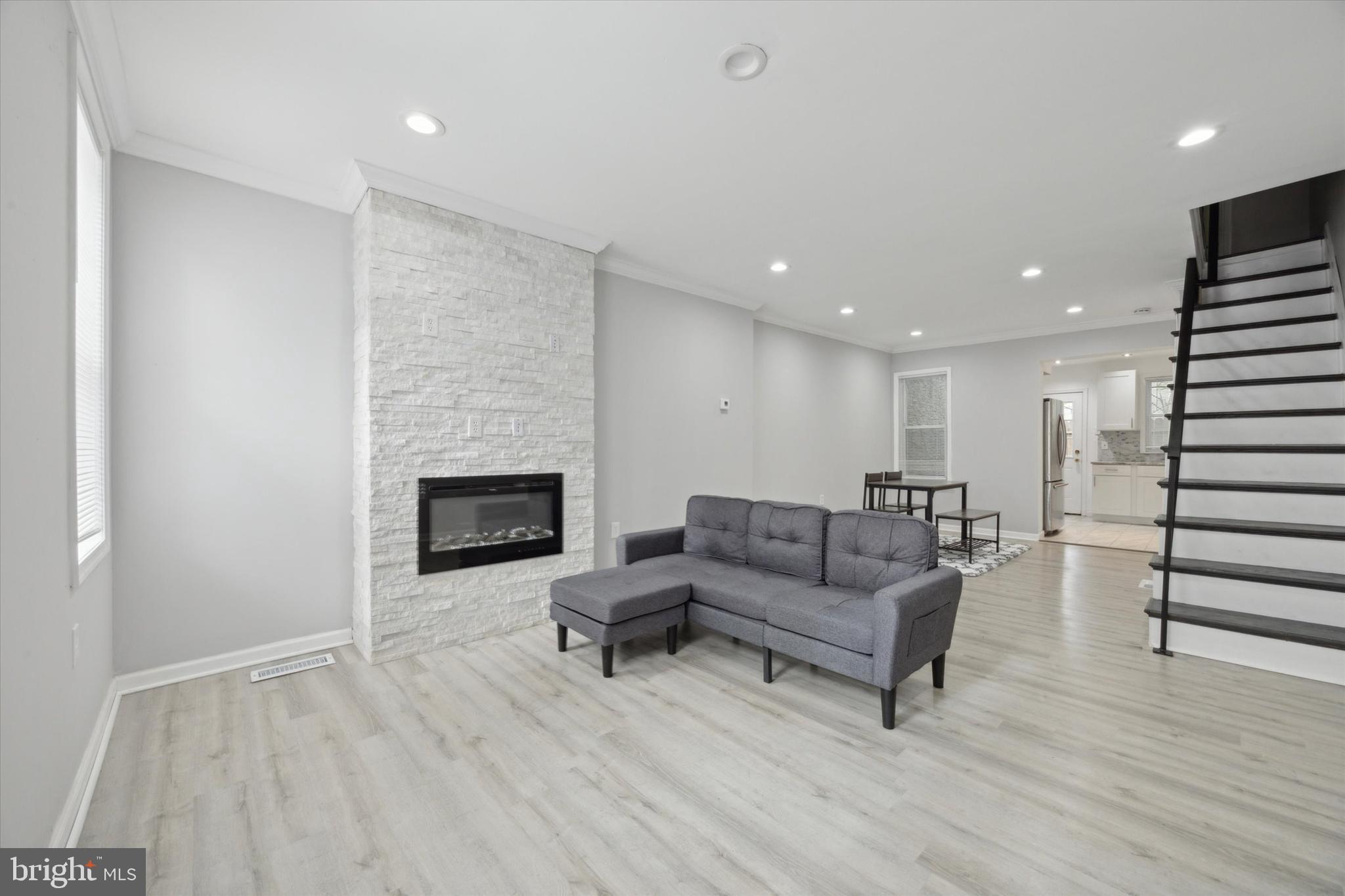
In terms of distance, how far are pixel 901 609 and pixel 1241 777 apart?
51.7 inches

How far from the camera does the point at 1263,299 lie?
3791 millimetres

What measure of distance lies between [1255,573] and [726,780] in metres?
3.42

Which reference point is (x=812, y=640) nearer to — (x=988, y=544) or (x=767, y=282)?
(x=767, y=282)

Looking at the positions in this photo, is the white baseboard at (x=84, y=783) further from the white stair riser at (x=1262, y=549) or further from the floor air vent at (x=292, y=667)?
the white stair riser at (x=1262, y=549)

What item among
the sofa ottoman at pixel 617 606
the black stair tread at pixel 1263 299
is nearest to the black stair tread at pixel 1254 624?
the black stair tread at pixel 1263 299

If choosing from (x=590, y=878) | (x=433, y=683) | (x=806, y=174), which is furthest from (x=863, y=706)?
(x=806, y=174)

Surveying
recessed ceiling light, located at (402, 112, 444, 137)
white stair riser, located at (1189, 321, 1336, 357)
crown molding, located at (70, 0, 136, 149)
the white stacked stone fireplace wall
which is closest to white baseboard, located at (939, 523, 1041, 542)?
white stair riser, located at (1189, 321, 1336, 357)

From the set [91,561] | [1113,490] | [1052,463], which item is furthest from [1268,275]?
[91,561]

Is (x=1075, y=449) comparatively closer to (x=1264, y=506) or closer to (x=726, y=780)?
(x=1264, y=506)

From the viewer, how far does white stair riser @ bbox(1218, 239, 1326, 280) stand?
384cm

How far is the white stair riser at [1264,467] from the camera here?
324cm

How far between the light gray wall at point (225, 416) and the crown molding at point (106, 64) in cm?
26

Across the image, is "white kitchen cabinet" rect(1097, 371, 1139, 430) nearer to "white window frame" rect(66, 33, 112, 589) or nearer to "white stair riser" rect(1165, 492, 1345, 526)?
"white stair riser" rect(1165, 492, 1345, 526)

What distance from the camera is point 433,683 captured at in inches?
110
